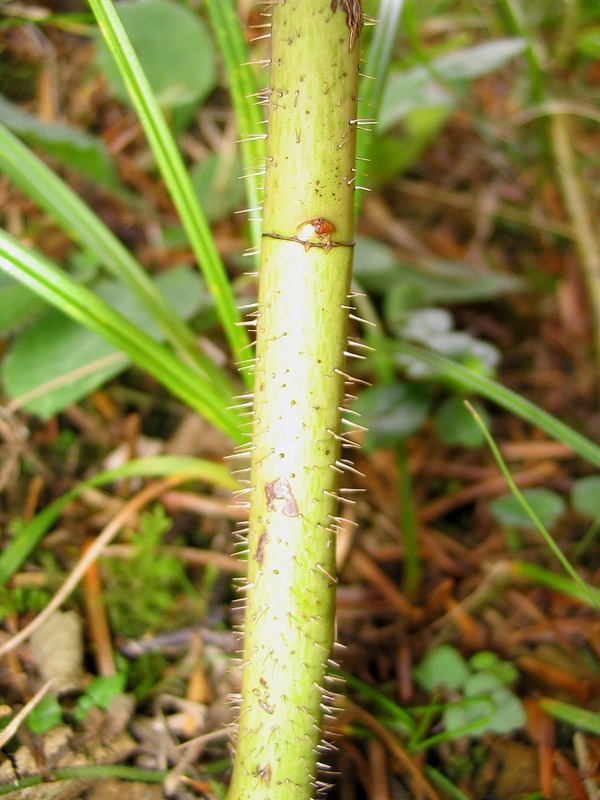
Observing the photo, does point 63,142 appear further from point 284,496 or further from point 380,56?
point 284,496

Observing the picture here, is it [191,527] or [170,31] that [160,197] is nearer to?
[170,31]

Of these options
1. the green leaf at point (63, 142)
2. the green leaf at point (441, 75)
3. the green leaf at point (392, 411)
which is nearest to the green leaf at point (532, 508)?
the green leaf at point (392, 411)

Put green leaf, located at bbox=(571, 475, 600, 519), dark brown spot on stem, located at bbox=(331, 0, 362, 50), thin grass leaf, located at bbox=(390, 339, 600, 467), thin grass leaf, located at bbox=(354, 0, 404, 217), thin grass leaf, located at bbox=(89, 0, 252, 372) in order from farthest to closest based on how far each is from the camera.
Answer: green leaf, located at bbox=(571, 475, 600, 519)
thin grass leaf, located at bbox=(354, 0, 404, 217)
thin grass leaf, located at bbox=(390, 339, 600, 467)
thin grass leaf, located at bbox=(89, 0, 252, 372)
dark brown spot on stem, located at bbox=(331, 0, 362, 50)

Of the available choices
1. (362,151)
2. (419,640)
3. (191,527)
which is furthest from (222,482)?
(362,151)

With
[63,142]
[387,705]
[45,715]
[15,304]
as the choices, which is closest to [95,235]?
[15,304]

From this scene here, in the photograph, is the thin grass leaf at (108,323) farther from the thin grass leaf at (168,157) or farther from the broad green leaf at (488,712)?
the broad green leaf at (488,712)

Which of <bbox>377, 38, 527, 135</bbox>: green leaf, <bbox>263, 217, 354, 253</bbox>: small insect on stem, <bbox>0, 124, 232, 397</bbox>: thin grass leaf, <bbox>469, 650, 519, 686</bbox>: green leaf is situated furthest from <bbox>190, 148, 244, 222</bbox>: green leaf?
<bbox>469, 650, 519, 686</bbox>: green leaf

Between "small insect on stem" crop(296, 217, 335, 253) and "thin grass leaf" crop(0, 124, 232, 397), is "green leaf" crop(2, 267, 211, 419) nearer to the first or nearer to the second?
"thin grass leaf" crop(0, 124, 232, 397)
